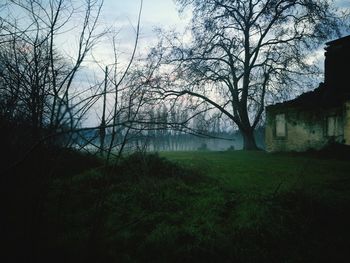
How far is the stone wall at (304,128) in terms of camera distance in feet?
49.3

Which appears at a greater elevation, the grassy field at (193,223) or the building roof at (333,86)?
the building roof at (333,86)

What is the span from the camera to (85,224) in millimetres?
4918

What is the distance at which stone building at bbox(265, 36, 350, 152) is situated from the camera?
1513 centimetres

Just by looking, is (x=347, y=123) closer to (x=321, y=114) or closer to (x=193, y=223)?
(x=321, y=114)

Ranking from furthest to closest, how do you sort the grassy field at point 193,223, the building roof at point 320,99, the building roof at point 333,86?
the building roof at point 333,86 < the building roof at point 320,99 < the grassy field at point 193,223

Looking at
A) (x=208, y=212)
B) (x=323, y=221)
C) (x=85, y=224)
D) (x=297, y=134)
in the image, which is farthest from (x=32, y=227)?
(x=297, y=134)

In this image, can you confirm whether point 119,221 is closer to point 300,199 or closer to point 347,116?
point 300,199

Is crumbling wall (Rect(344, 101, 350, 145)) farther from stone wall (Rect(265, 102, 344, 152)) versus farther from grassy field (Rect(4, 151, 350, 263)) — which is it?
grassy field (Rect(4, 151, 350, 263))

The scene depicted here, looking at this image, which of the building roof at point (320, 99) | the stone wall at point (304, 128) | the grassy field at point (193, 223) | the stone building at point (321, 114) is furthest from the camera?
the building roof at point (320, 99)

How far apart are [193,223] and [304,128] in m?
15.1

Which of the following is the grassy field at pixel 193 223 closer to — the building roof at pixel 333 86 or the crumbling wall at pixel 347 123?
the crumbling wall at pixel 347 123

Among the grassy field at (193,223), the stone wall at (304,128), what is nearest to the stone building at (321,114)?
the stone wall at (304,128)

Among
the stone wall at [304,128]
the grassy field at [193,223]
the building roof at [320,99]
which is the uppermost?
the building roof at [320,99]

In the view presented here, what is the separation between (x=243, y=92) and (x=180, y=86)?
559 cm
